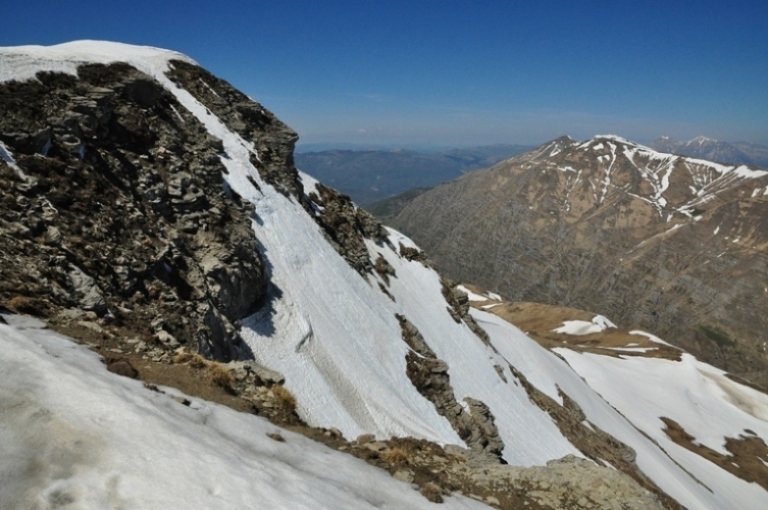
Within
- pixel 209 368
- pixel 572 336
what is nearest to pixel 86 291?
pixel 209 368

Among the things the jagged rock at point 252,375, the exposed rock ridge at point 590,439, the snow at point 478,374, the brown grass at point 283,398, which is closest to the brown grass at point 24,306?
the jagged rock at point 252,375

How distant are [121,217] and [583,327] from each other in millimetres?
156284

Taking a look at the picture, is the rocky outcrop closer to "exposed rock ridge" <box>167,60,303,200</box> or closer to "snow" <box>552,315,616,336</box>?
"exposed rock ridge" <box>167,60,303,200</box>

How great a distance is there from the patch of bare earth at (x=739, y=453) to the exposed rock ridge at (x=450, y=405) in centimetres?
5974

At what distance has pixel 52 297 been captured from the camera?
1527 cm

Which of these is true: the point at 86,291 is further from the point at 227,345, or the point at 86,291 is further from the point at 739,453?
the point at 739,453

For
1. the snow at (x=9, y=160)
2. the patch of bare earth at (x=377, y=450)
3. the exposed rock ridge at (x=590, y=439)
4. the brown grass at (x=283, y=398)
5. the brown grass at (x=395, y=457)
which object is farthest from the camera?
the exposed rock ridge at (x=590, y=439)

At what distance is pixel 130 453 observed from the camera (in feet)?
28.8

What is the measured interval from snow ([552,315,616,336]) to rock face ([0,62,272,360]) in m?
140

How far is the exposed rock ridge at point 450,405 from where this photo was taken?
3669 centimetres

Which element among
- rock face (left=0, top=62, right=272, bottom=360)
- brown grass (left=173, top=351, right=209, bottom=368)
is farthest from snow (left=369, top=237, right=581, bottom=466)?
brown grass (left=173, top=351, right=209, bottom=368)

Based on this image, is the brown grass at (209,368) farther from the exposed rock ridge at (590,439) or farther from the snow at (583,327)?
the snow at (583,327)

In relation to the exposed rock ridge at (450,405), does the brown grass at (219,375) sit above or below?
above

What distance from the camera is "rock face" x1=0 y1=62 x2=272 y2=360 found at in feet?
55.7
